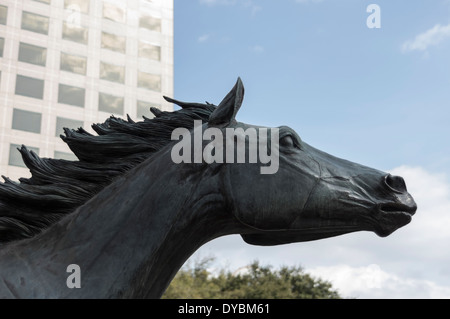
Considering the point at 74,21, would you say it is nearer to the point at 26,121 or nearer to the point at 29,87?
the point at 29,87

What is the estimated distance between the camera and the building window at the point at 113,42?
40.0m

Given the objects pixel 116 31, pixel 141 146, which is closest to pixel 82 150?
pixel 141 146

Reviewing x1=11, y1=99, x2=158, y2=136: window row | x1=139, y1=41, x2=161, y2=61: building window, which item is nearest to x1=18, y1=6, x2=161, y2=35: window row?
x1=139, y1=41, x2=161, y2=61: building window

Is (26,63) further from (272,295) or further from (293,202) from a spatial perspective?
(293,202)

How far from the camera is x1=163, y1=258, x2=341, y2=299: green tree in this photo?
31.2 metres

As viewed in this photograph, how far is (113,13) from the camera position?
4125cm

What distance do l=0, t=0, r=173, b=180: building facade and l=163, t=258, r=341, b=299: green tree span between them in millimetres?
11249
